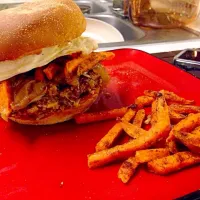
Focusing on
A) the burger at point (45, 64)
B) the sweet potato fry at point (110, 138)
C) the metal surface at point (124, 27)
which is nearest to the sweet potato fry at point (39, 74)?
the burger at point (45, 64)

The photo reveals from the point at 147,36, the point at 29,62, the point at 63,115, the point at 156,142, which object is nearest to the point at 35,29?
the point at 29,62

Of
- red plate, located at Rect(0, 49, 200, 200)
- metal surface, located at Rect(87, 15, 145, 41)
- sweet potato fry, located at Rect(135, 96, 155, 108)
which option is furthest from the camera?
metal surface, located at Rect(87, 15, 145, 41)

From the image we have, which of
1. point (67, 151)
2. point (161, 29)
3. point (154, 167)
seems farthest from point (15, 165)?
point (161, 29)

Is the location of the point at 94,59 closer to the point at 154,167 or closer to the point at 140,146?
the point at 140,146

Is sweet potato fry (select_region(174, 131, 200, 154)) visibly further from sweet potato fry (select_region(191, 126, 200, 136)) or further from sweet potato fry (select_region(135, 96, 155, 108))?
sweet potato fry (select_region(135, 96, 155, 108))

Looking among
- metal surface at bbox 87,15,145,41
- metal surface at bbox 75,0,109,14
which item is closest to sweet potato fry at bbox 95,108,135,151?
metal surface at bbox 87,15,145,41

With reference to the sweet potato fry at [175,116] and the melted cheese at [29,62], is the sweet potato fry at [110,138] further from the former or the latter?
the melted cheese at [29,62]

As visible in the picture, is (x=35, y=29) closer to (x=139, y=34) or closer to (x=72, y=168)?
(x=72, y=168)
